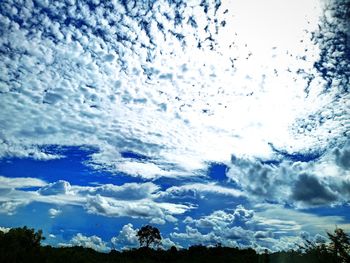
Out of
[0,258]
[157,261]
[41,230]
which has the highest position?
[157,261]

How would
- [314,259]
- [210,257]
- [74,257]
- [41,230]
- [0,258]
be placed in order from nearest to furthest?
[0,258] → [41,230] → [314,259] → [74,257] → [210,257]

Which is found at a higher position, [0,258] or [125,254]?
[125,254]

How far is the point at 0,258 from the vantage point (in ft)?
56.3

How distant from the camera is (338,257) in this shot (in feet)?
60.1

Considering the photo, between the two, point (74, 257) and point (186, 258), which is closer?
point (74, 257)

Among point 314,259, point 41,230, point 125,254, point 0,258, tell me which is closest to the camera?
point 0,258

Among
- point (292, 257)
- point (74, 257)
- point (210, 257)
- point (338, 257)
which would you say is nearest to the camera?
point (338, 257)

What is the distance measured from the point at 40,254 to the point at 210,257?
268 feet

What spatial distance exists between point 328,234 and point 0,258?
1598cm

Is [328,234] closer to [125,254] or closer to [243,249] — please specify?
[243,249]

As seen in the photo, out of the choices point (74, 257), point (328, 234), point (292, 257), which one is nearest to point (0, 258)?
point (74, 257)

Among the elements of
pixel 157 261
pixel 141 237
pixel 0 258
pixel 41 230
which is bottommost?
pixel 0 258

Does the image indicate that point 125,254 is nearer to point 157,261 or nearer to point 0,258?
point 157,261

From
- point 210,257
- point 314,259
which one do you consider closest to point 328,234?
point 314,259
